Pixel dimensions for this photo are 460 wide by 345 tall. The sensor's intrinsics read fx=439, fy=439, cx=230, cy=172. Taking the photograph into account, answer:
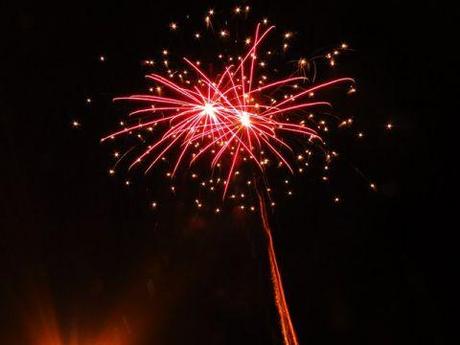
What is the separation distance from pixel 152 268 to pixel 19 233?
1659 mm

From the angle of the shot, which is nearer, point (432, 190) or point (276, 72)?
point (276, 72)

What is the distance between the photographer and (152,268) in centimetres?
567

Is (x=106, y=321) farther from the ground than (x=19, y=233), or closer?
closer

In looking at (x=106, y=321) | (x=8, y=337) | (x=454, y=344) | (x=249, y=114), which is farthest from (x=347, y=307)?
(x=8, y=337)

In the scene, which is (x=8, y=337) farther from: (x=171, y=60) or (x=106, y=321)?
(x=171, y=60)

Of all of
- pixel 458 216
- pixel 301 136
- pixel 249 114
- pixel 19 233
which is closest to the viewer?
pixel 249 114

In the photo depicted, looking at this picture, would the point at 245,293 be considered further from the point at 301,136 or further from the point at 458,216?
the point at 458,216

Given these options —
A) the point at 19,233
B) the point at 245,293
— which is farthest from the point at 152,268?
the point at 19,233

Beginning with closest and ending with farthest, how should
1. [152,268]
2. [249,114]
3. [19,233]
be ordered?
1. [249,114]
2. [19,233]
3. [152,268]

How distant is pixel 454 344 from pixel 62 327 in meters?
4.54

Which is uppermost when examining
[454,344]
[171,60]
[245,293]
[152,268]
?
[171,60]

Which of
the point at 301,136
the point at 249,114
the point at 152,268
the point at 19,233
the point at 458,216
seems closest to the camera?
the point at 249,114

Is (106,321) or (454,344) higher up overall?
(106,321)

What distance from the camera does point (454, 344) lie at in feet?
15.9
